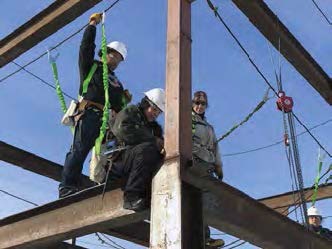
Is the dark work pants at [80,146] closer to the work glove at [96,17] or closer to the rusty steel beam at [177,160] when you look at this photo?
the work glove at [96,17]

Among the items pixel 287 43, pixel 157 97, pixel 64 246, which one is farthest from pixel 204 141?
pixel 64 246

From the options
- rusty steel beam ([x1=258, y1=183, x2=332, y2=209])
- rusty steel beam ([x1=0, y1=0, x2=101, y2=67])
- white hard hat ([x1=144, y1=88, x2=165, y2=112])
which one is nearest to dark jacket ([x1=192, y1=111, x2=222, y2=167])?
white hard hat ([x1=144, y1=88, x2=165, y2=112])

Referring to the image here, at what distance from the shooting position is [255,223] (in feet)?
16.7

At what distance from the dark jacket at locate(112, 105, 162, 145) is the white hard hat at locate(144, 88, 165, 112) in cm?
21

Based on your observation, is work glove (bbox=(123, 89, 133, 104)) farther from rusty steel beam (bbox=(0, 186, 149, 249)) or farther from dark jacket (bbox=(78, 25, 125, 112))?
rusty steel beam (bbox=(0, 186, 149, 249))

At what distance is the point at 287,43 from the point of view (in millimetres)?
7461

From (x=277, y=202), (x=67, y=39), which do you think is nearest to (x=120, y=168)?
(x=67, y=39)

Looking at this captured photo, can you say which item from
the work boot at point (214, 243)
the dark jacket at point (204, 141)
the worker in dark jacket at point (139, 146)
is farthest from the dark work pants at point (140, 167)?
the work boot at point (214, 243)

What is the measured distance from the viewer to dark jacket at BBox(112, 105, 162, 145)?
4.72 m

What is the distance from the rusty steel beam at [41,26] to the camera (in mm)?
6805

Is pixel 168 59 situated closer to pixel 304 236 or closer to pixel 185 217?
pixel 185 217

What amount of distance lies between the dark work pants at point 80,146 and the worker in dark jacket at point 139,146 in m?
0.87

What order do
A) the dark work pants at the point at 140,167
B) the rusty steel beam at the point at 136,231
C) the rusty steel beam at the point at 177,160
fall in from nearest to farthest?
the rusty steel beam at the point at 177,160 → the dark work pants at the point at 140,167 → the rusty steel beam at the point at 136,231

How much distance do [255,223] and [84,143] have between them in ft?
6.58
